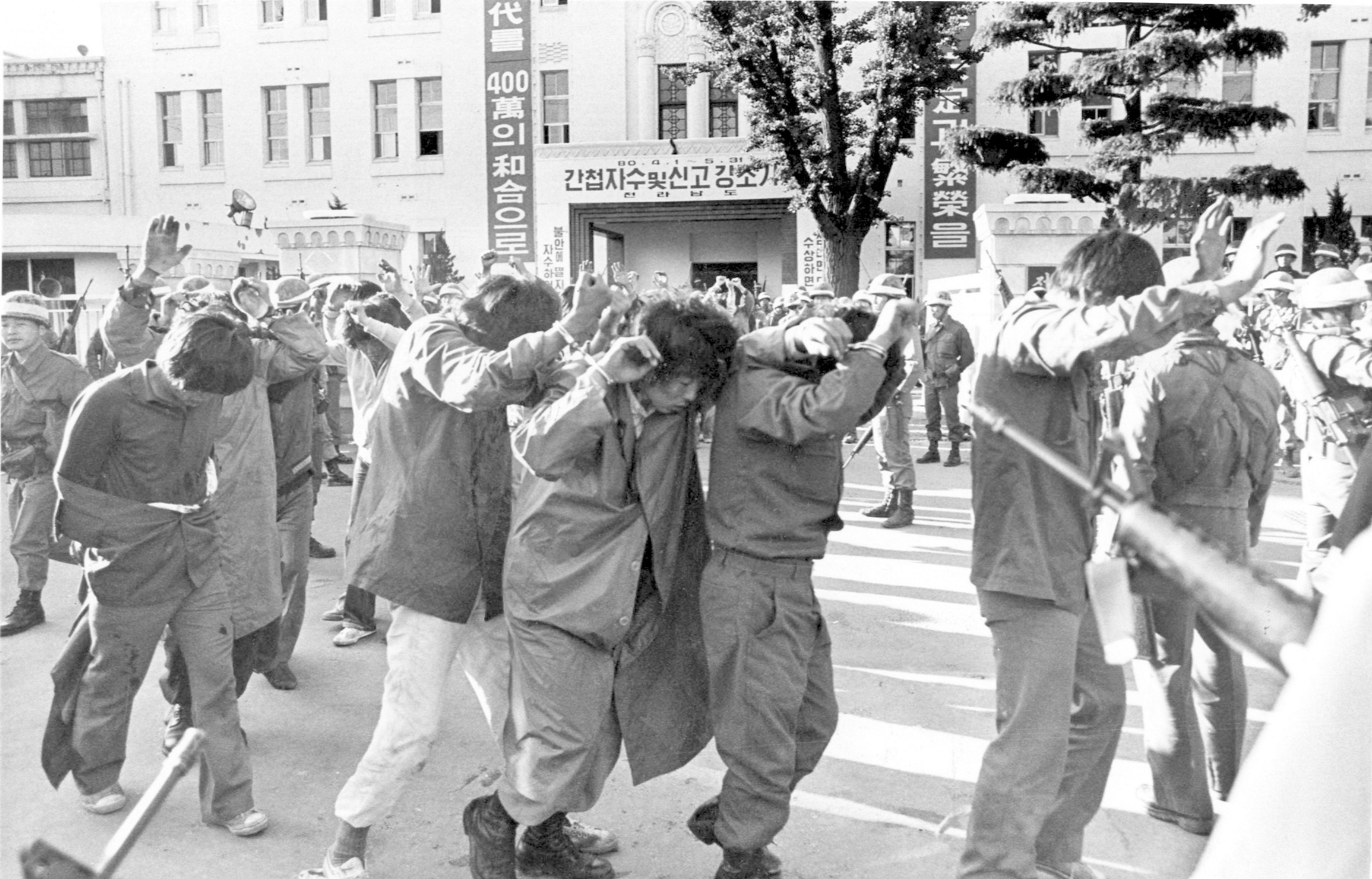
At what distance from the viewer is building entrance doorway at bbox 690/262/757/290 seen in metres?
29.6

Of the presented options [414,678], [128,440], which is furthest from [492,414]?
[128,440]

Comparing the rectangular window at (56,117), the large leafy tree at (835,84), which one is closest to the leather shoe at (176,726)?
the large leafy tree at (835,84)

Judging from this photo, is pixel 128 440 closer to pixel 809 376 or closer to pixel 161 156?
pixel 809 376

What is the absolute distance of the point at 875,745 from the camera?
451cm

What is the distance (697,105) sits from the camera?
90.3ft

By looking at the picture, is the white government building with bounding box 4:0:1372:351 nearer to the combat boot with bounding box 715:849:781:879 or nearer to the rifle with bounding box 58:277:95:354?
the rifle with bounding box 58:277:95:354

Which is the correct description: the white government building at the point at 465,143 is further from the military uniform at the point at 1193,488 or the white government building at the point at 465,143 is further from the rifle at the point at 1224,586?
the rifle at the point at 1224,586

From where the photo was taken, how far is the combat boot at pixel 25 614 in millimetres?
6219

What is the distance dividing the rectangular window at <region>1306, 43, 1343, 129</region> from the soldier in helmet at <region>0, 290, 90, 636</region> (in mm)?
24188

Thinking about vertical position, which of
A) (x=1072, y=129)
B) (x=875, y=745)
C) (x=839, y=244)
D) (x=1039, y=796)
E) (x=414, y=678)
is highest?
(x=1072, y=129)

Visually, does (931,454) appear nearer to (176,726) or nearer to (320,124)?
(176,726)

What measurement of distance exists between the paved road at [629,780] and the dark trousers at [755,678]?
365 millimetres

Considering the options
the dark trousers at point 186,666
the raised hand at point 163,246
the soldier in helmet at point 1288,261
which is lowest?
the dark trousers at point 186,666

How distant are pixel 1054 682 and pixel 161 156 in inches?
1220
